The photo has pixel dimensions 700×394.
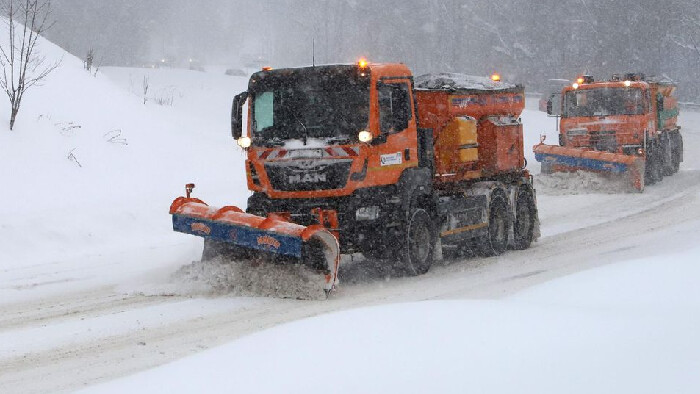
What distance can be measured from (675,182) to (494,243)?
1212 cm

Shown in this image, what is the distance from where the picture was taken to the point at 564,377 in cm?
585

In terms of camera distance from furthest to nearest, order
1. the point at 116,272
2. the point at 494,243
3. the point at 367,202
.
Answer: the point at 494,243, the point at 116,272, the point at 367,202

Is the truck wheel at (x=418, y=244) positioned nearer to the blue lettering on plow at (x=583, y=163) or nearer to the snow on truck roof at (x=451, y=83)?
the snow on truck roof at (x=451, y=83)

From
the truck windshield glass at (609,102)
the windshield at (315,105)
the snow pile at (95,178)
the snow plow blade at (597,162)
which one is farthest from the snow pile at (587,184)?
the windshield at (315,105)

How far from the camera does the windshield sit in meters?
11.1

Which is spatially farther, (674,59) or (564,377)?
(674,59)

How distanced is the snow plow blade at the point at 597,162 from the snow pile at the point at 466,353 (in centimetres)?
1337

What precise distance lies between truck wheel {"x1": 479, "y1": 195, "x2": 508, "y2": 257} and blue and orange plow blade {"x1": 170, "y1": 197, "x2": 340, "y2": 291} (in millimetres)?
4201

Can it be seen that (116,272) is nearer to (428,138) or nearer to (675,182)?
(428,138)

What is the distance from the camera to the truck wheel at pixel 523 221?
14.9m

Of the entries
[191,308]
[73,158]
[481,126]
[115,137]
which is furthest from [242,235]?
[115,137]

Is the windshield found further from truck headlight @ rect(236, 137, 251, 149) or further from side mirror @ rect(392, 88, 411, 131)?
side mirror @ rect(392, 88, 411, 131)

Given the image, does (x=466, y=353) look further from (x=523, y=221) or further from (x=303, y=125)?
(x=523, y=221)

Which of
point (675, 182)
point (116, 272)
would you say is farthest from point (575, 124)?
point (116, 272)
